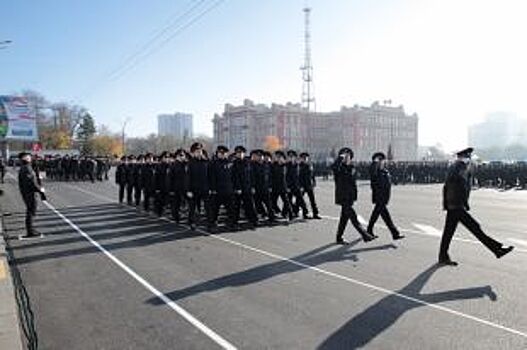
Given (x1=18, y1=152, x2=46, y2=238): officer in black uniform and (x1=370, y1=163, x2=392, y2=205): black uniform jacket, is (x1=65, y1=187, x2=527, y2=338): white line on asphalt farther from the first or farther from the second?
(x1=18, y1=152, x2=46, y2=238): officer in black uniform

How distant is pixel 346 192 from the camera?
1303 cm

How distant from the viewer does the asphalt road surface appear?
21.6 feet

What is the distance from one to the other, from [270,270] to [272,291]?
146 cm

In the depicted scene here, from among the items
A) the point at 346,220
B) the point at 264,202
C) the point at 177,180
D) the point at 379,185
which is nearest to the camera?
the point at 346,220

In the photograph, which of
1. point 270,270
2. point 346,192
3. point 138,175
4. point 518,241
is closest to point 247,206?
point 346,192

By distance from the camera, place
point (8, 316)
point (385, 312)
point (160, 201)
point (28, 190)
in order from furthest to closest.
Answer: point (160, 201) < point (28, 190) < point (385, 312) < point (8, 316)

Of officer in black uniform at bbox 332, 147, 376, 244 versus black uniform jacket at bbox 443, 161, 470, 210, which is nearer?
black uniform jacket at bbox 443, 161, 470, 210

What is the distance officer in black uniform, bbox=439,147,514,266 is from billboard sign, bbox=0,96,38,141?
1813 inches

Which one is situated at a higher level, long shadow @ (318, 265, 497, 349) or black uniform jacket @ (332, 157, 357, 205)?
black uniform jacket @ (332, 157, 357, 205)

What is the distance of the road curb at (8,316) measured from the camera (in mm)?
6285

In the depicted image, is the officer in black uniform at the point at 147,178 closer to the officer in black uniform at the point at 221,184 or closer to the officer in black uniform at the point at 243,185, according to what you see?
the officer in black uniform at the point at 221,184

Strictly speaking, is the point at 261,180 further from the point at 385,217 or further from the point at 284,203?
the point at 385,217

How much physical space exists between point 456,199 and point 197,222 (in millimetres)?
8256

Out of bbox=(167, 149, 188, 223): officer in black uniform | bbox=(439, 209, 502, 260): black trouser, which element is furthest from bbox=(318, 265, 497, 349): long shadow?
bbox=(167, 149, 188, 223): officer in black uniform
